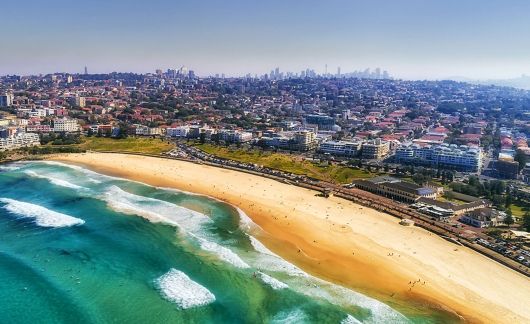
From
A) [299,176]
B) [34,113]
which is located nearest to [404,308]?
[299,176]

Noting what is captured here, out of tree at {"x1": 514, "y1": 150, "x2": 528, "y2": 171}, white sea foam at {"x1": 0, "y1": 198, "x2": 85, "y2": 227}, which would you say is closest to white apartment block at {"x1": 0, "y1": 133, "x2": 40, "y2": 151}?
white sea foam at {"x1": 0, "y1": 198, "x2": 85, "y2": 227}

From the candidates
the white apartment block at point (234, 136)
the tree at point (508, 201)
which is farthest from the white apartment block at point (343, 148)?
the tree at point (508, 201)

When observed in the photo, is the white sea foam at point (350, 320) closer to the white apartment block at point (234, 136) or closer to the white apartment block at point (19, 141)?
the white apartment block at point (234, 136)

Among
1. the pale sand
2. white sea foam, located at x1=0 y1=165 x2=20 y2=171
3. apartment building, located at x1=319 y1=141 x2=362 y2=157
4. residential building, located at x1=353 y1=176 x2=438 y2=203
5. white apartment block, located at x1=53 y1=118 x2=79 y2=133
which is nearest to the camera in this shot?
the pale sand

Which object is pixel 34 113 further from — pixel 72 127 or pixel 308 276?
pixel 308 276

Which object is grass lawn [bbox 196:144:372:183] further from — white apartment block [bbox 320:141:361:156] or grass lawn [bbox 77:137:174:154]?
grass lawn [bbox 77:137:174:154]

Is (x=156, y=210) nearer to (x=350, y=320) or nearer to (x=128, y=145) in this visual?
(x=350, y=320)

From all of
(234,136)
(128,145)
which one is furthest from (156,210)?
(234,136)
